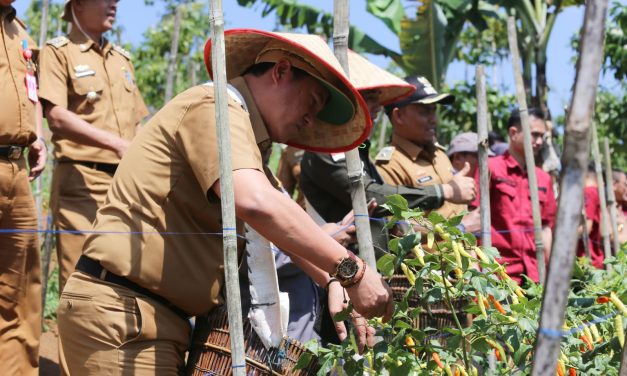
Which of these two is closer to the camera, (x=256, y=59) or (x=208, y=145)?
(x=208, y=145)

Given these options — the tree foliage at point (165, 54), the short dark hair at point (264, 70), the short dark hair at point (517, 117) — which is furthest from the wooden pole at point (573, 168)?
the tree foliage at point (165, 54)

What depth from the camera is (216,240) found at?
274 cm

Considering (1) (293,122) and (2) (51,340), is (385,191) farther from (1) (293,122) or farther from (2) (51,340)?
(2) (51,340)

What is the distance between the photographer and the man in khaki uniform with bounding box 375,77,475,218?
487 centimetres

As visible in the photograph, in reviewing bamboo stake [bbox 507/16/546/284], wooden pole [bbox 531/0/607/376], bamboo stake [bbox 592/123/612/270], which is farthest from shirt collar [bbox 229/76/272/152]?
bamboo stake [bbox 592/123/612/270]

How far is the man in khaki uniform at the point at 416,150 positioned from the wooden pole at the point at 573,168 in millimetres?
3126

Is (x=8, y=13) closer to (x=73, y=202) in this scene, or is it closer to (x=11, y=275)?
(x=73, y=202)

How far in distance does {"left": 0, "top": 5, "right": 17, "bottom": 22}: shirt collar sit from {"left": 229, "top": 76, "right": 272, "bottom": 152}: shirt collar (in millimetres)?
1862

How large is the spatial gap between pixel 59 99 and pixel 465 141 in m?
3.33

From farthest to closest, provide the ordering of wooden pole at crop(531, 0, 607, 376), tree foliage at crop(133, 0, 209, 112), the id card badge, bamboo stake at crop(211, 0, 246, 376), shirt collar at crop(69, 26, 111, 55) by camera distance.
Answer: tree foliage at crop(133, 0, 209, 112) → shirt collar at crop(69, 26, 111, 55) → the id card badge → bamboo stake at crop(211, 0, 246, 376) → wooden pole at crop(531, 0, 607, 376)

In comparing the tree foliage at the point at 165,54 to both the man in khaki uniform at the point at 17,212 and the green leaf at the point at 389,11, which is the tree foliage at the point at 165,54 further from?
the man in khaki uniform at the point at 17,212

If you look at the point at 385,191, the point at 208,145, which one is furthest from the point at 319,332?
the point at 208,145

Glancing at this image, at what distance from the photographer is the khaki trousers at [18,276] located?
4.03m

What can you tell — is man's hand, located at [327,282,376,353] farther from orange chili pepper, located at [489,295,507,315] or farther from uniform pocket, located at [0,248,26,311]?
uniform pocket, located at [0,248,26,311]
